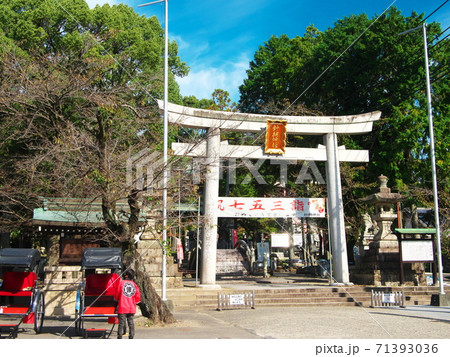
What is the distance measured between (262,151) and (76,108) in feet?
26.3

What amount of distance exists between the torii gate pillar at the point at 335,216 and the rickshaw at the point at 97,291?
1150cm

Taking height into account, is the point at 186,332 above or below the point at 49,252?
below

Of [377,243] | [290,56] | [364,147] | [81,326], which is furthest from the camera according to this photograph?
[290,56]

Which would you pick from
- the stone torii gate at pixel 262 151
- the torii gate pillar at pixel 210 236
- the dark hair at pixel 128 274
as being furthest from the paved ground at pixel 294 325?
the stone torii gate at pixel 262 151

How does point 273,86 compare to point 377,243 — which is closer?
point 377,243

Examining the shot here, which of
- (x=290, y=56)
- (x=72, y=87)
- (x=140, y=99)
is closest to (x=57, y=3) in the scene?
(x=140, y=99)

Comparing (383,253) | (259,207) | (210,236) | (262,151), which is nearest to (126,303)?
(210,236)

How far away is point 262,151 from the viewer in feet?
64.3

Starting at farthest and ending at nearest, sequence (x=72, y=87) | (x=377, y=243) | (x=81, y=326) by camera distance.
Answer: (x=377, y=243) → (x=72, y=87) → (x=81, y=326)

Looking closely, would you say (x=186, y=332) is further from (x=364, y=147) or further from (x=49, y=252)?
(x=364, y=147)

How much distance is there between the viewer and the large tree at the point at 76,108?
12.2 metres

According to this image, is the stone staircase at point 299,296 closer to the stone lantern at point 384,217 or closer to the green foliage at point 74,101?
the stone lantern at point 384,217

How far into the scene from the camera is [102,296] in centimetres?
1091

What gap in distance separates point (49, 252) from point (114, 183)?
23.8ft
